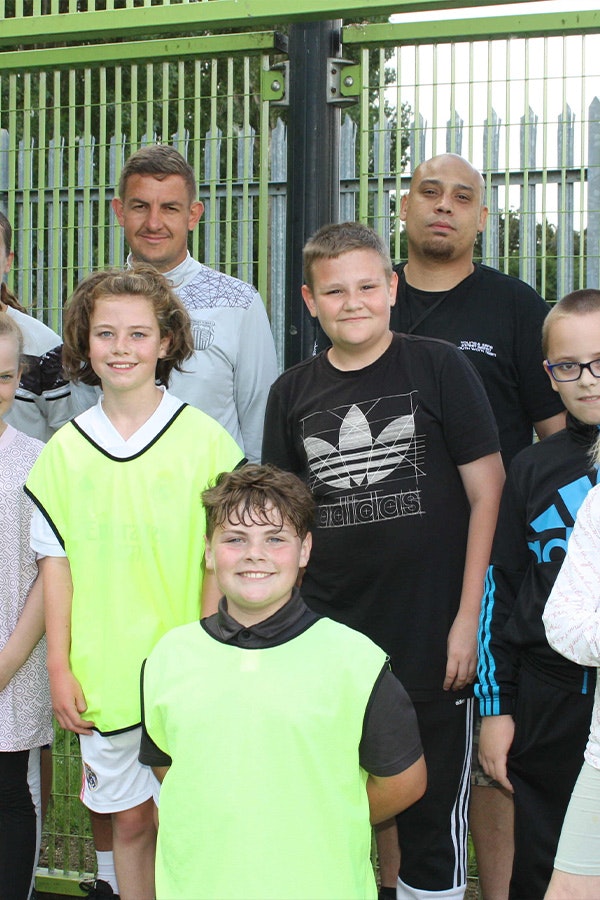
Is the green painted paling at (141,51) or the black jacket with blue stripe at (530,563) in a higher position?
the green painted paling at (141,51)

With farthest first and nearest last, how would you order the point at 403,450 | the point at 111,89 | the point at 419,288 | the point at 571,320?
the point at 111,89 < the point at 419,288 < the point at 403,450 < the point at 571,320

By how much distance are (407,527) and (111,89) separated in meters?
2.16

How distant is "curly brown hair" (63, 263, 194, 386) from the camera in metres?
3.19

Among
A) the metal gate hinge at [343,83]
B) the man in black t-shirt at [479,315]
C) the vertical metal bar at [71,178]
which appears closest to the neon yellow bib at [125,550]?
the man in black t-shirt at [479,315]

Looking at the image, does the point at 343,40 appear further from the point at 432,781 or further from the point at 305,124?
the point at 432,781

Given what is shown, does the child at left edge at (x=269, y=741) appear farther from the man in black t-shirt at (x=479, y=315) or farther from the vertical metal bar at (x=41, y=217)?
the vertical metal bar at (x=41, y=217)

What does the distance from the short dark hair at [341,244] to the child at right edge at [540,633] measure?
0.59m

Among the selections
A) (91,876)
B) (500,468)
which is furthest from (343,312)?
(91,876)

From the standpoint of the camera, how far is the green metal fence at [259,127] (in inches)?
139

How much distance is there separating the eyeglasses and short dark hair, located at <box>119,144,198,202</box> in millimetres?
1578

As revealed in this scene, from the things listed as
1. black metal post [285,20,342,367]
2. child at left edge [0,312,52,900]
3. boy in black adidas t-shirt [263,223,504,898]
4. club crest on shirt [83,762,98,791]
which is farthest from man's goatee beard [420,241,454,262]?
club crest on shirt [83,762,98,791]

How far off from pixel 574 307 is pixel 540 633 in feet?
2.89

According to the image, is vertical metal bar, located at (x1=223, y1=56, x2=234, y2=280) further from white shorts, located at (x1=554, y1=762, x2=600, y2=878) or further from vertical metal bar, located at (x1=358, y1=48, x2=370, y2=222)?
white shorts, located at (x1=554, y1=762, x2=600, y2=878)

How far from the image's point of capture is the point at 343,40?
364 cm
